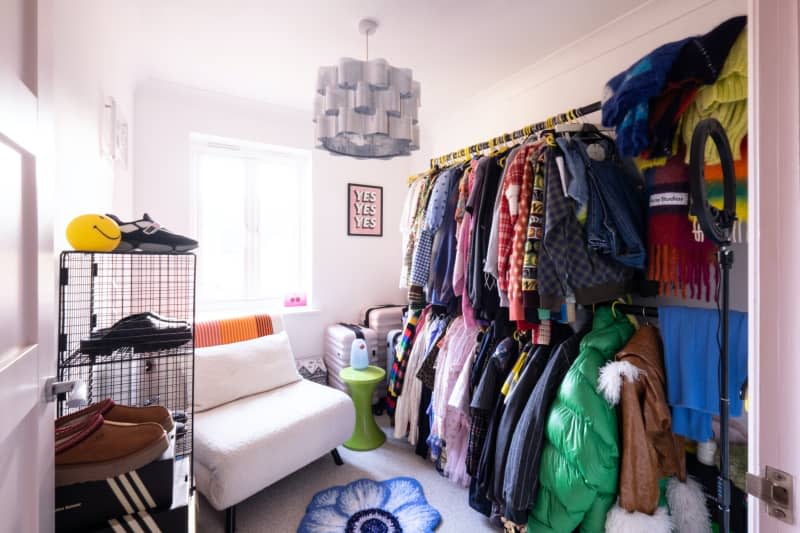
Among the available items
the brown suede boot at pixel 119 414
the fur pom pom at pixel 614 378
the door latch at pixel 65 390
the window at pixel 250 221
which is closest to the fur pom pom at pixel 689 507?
the fur pom pom at pixel 614 378

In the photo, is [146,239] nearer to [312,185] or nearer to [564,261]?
[564,261]

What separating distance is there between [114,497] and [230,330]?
1.50 meters

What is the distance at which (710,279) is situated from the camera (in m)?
1.41

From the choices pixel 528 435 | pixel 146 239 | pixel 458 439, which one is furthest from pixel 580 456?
pixel 146 239

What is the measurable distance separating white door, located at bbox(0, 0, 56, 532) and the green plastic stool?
172cm

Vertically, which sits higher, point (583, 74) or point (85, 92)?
point (583, 74)

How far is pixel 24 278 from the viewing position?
0.63 m

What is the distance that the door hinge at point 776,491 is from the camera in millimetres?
555

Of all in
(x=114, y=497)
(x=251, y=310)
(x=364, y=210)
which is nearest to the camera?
(x=114, y=497)

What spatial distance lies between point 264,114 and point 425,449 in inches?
106

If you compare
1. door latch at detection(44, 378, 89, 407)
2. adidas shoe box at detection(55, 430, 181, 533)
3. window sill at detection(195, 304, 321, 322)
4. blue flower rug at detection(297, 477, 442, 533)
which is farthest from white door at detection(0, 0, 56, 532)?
window sill at detection(195, 304, 321, 322)

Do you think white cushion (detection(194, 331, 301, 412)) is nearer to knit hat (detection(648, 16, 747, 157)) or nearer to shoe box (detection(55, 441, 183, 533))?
shoe box (detection(55, 441, 183, 533))

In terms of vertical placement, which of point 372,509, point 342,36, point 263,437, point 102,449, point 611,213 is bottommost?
point 372,509

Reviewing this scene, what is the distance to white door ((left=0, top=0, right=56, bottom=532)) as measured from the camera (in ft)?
1.80
